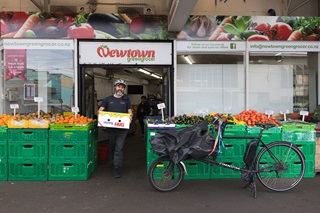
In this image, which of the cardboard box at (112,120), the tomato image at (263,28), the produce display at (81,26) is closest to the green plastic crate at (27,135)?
the cardboard box at (112,120)

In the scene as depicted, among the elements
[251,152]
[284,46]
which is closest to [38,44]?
[251,152]

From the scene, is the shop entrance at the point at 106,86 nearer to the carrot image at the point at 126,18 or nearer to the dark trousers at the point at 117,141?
the carrot image at the point at 126,18

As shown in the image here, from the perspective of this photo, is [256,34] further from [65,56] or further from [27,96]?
[27,96]

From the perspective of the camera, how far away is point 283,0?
333 inches

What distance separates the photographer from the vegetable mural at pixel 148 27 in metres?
6.62

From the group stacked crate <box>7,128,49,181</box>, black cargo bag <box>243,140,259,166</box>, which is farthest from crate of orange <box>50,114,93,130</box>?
black cargo bag <box>243,140,259,166</box>

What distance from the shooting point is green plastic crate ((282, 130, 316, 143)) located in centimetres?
508

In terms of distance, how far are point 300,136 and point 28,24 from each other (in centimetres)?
613

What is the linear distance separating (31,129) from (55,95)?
2200 mm

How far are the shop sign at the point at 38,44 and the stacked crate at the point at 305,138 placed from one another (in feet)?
16.2

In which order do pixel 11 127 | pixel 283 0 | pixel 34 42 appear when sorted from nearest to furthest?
pixel 11 127 → pixel 34 42 → pixel 283 0

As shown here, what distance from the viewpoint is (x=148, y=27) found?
22.6ft

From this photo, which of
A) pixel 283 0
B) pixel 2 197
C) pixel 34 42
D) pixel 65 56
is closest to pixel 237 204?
pixel 2 197

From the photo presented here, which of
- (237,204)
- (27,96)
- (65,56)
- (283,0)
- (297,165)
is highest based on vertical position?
(283,0)
